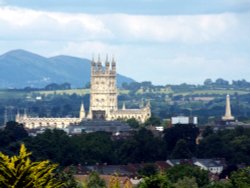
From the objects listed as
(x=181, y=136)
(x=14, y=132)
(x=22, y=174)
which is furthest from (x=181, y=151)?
(x=22, y=174)

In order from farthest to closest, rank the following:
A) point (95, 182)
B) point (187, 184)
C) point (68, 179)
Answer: point (95, 182), point (187, 184), point (68, 179)

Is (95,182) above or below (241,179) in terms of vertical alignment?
below

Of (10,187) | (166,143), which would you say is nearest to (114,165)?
(166,143)

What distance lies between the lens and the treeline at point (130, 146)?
113 meters

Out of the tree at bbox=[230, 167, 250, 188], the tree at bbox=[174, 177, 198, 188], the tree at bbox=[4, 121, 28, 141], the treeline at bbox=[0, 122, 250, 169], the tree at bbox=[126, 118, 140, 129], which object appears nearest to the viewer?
the tree at bbox=[230, 167, 250, 188]

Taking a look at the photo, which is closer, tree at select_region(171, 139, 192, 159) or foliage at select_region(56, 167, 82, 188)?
foliage at select_region(56, 167, 82, 188)

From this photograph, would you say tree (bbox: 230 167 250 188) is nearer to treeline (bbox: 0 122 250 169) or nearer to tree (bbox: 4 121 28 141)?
treeline (bbox: 0 122 250 169)

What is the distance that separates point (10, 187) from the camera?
120 feet

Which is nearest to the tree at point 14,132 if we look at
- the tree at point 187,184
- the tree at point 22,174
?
the tree at point 187,184

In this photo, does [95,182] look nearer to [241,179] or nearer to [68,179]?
[68,179]

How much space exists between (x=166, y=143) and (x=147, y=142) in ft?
23.8

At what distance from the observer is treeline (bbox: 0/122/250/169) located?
112625 mm

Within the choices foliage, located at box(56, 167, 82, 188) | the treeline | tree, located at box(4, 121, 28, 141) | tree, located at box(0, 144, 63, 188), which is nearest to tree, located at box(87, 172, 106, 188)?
foliage, located at box(56, 167, 82, 188)

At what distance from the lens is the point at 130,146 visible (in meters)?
122
